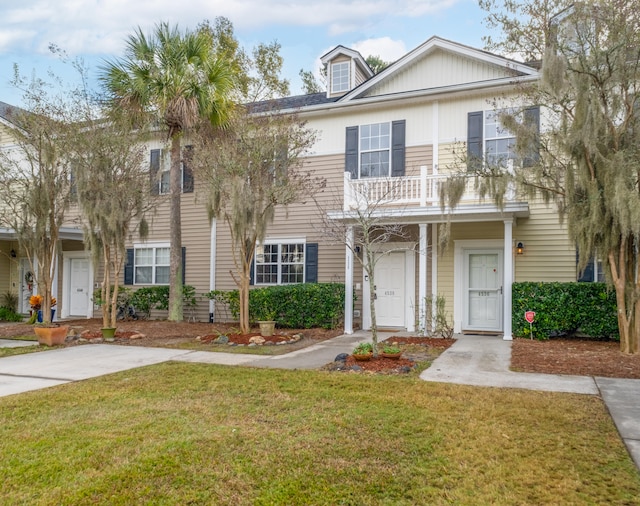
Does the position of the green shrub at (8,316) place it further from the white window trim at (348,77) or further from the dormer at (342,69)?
the white window trim at (348,77)

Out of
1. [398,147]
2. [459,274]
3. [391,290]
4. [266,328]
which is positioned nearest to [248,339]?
[266,328]

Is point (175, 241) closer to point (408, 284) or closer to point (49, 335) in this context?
point (49, 335)

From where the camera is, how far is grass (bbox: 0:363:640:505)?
10.3 feet

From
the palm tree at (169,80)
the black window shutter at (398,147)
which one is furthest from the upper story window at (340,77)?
the palm tree at (169,80)

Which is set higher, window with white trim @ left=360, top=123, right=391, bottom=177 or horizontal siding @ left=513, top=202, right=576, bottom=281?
window with white trim @ left=360, top=123, right=391, bottom=177

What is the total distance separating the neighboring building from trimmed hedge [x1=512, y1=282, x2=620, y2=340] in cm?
30

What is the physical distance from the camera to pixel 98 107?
11367 mm

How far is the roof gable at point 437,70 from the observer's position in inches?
443

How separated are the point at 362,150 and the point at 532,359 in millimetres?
6608

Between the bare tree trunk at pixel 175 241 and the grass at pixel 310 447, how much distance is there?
7410 mm

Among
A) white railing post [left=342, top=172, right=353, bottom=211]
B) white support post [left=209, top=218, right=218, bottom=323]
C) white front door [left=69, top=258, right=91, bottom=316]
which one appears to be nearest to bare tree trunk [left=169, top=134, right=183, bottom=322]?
white support post [left=209, top=218, right=218, bottom=323]

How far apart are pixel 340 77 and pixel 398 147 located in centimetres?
348

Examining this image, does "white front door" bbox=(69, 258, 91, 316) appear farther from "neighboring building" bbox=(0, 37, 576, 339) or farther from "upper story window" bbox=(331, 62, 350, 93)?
"upper story window" bbox=(331, 62, 350, 93)

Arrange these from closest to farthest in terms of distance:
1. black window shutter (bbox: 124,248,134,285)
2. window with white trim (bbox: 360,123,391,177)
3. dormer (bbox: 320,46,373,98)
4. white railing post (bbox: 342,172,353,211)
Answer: white railing post (bbox: 342,172,353,211) → window with white trim (bbox: 360,123,391,177) → dormer (bbox: 320,46,373,98) → black window shutter (bbox: 124,248,134,285)
